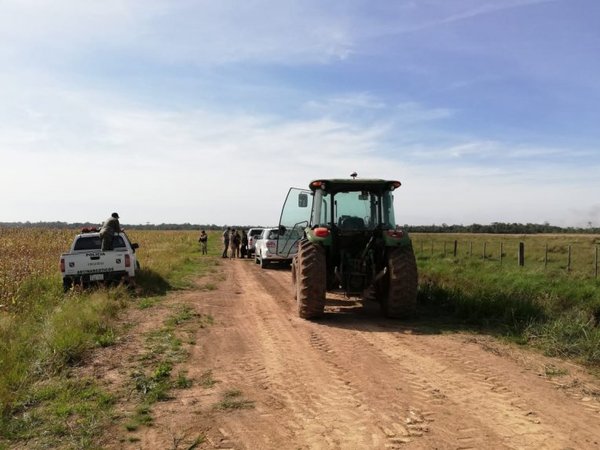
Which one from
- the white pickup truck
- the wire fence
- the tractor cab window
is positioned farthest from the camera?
the wire fence

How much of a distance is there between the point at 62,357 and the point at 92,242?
8.02 metres

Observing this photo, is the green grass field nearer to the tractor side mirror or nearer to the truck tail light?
the truck tail light

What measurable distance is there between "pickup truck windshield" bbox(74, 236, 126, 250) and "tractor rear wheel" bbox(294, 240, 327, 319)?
6.73 m

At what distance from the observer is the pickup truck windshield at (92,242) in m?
13.4

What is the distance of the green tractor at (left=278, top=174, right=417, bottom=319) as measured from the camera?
8891 mm

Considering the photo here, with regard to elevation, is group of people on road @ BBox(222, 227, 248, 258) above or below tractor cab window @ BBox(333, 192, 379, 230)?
below

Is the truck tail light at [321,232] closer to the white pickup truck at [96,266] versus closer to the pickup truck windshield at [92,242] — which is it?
the white pickup truck at [96,266]

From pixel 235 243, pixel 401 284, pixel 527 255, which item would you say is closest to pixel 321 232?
pixel 401 284

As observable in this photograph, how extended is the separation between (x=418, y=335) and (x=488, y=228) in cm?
10849

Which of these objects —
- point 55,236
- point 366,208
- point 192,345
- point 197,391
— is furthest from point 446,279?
point 55,236

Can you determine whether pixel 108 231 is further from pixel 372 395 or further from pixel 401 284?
pixel 372 395

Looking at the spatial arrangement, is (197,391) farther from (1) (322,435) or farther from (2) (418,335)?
(2) (418,335)

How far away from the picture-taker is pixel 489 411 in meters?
4.59

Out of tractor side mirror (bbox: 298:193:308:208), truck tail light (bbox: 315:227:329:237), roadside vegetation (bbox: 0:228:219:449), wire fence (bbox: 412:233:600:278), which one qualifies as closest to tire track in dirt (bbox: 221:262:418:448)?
roadside vegetation (bbox: 0:228:219:449)
